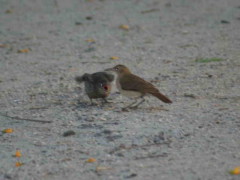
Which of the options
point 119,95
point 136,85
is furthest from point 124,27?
point 136,85

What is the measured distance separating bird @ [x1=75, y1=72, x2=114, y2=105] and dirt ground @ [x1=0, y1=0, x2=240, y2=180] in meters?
0.19

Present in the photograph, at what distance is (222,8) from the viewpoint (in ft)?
56.8

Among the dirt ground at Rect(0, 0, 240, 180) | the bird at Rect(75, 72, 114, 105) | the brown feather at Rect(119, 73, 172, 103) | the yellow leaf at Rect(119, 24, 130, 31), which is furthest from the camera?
the yellow leaf at Rect(119, 24, 130, 31)

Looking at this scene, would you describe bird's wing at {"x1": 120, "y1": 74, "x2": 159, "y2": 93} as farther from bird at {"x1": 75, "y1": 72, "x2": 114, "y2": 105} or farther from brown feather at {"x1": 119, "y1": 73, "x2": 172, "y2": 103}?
bird at {"x1": 75, "y1": 72, "x2": 114, "y2": 105}

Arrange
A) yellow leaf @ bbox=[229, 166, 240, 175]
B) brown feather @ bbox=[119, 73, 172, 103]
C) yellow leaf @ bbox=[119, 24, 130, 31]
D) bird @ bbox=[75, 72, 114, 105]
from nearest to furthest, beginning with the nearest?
yellow leaf @ bbox=[229, 166, 240, 175], brown feather @ bbox=[119, 73, 172, 103], bird @ bbox=[75, 72, 114, 105], yellow leaf @ bbox=[119, 24, 130, 31]

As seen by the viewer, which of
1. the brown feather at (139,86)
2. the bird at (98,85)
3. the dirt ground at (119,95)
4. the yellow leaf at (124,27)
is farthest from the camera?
the yellow leaf at (124,27)

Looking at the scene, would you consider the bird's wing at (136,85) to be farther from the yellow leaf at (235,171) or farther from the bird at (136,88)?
the yellow leaf at (235,171)

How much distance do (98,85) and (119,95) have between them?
997 mm

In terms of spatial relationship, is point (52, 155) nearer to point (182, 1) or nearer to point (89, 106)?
point (89, 106)

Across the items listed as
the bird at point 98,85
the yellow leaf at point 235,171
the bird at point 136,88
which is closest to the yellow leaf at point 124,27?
the bird at point 98,85

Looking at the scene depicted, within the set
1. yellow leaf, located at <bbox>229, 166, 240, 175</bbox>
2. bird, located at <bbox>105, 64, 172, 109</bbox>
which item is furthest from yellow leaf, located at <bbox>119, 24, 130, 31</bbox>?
yellow leaf, located at <bbox>229, 166, 240, 175</bbox>

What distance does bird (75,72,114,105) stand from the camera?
9.35 meters

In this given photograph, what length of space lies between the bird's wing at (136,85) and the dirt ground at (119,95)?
12.3 inches

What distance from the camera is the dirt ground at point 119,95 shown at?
6.81 meters
